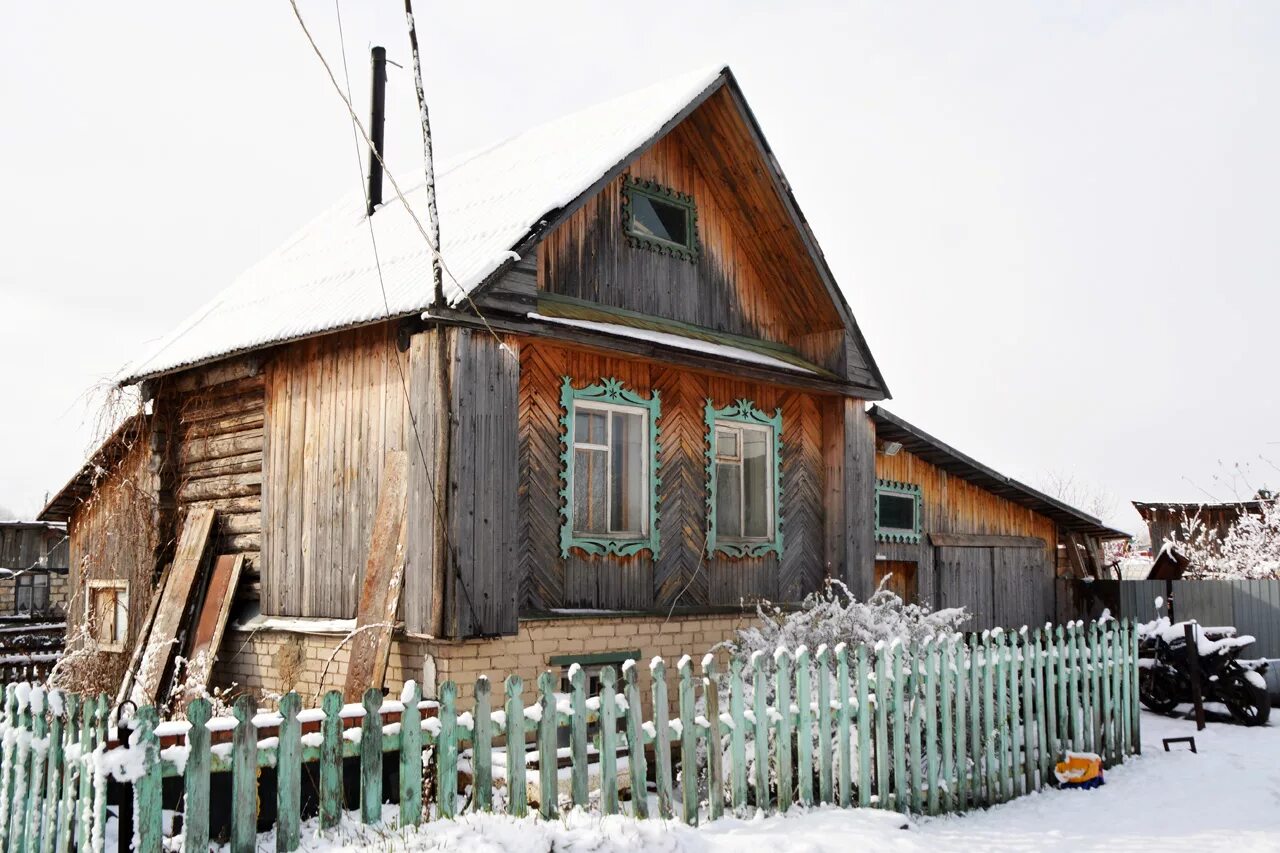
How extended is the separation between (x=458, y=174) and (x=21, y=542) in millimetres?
19912

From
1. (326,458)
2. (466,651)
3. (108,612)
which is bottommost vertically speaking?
(108,612)

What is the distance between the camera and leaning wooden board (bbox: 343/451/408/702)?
10055 millimetres

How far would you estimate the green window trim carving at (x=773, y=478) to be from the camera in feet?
43.3

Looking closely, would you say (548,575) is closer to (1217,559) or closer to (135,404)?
(135,404)

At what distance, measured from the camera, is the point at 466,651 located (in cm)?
1018

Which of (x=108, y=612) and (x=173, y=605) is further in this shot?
(x=108, y=612)

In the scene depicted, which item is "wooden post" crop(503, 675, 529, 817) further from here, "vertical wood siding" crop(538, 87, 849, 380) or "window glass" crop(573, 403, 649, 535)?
"vertical wood siding" crop(538, 87, 849, 380)

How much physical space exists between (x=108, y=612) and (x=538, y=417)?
27.3 ft

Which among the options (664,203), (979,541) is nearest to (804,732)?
(664,203)

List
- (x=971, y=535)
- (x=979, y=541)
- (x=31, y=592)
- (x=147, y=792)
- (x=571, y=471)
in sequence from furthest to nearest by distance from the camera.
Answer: (x=31, y=592)
(x=979, y=541)
(x=971, y=535)
(x=571, y=471)
(x=147, y=792)

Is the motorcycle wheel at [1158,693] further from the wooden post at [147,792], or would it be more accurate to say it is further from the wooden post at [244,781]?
the wooden post at [147,792]

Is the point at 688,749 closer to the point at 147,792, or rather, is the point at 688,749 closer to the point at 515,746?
the point at 515,746

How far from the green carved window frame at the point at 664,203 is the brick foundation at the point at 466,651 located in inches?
167

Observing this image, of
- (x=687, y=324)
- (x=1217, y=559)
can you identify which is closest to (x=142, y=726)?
(x=687, y=324)
